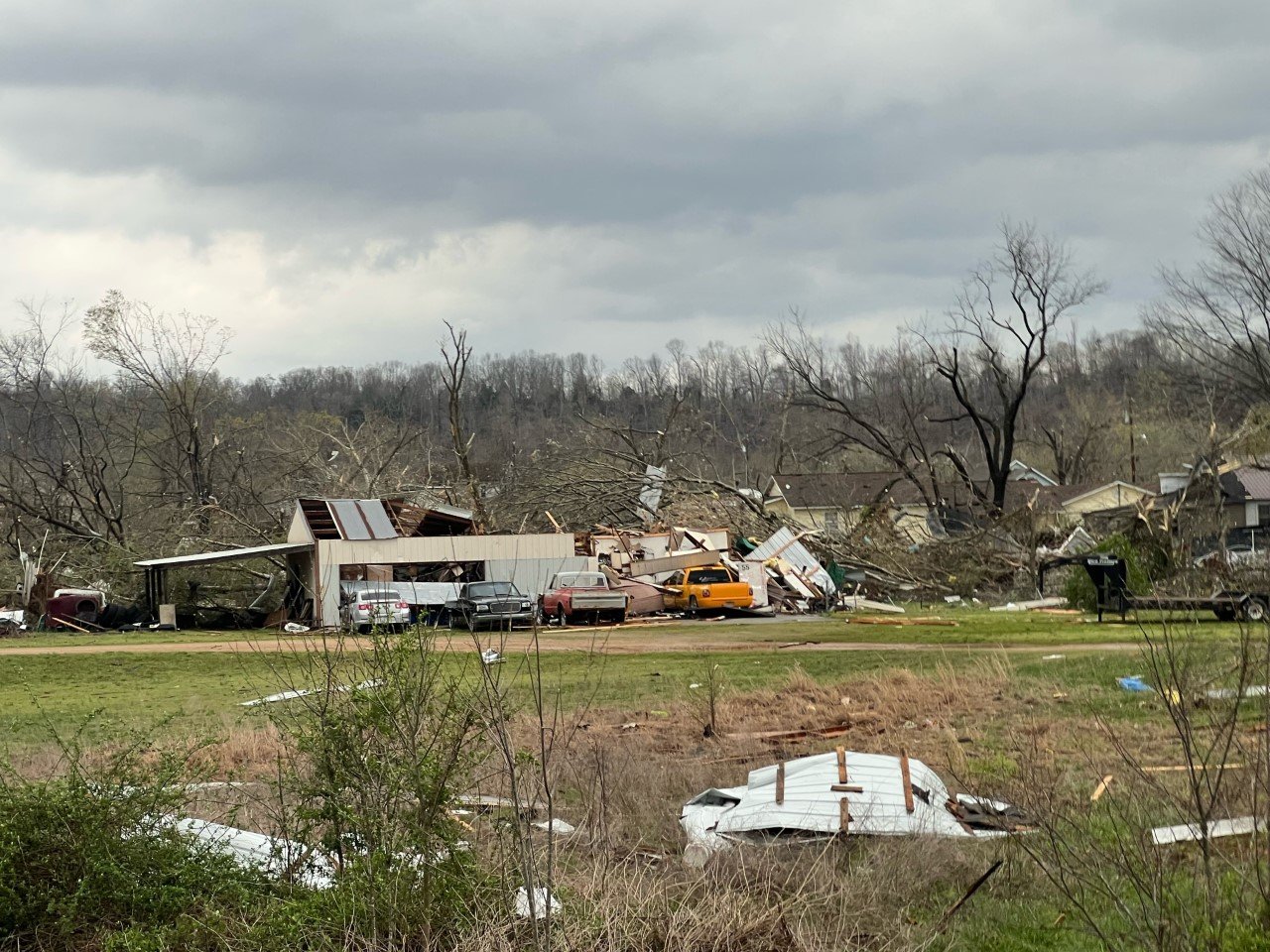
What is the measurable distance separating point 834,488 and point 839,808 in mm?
59370

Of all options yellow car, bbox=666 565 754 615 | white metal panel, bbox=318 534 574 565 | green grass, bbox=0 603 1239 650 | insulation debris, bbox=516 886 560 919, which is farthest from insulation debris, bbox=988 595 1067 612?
insulation debris, bbox=516 886 560 919

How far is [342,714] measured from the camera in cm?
704

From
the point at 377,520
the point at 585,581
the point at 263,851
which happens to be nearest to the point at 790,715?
the point at 263,851

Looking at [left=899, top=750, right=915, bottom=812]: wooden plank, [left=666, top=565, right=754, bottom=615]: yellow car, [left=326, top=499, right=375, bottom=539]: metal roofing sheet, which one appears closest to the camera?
[left=899, top=750, right=915, bottom=812]: wooden plank

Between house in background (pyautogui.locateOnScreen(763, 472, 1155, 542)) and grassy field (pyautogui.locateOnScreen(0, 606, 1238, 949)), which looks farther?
house in background (pyautogui.locateOnScreen(763, 472, 1155, 542))

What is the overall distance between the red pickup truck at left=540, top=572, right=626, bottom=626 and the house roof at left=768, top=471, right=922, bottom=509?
33.6 m

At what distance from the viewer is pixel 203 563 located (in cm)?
3691

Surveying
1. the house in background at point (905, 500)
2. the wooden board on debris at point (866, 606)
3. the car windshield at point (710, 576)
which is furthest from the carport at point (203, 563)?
the house in background at point (905, 500)

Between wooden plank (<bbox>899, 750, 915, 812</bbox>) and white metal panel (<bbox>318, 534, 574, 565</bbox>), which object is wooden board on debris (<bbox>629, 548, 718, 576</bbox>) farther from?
wooden plank (<bbox>899, 750, 915, 812</bbox>)

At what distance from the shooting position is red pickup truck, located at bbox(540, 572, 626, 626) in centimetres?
3347

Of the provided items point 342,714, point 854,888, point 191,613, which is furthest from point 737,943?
point 191,613

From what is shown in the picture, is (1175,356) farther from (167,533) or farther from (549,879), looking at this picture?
(549,879)

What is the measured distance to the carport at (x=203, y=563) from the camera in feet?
116

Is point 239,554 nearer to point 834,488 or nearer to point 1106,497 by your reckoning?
point 834,488
